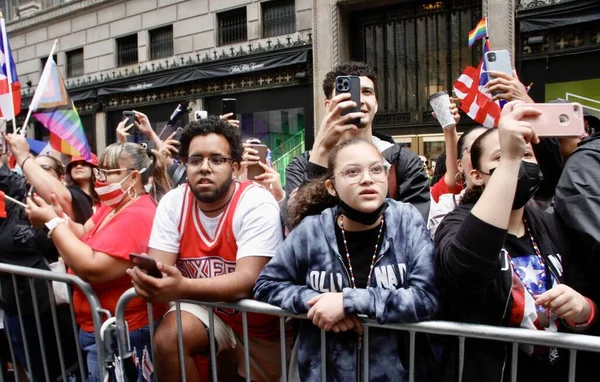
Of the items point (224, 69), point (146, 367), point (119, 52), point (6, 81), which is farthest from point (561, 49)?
point (119, 52)

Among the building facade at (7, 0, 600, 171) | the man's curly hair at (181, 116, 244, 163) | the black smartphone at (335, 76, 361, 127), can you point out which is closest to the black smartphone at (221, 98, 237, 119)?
the man's curly hair at (181, 116, 244, 163)

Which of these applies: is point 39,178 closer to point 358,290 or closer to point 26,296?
point 26,296

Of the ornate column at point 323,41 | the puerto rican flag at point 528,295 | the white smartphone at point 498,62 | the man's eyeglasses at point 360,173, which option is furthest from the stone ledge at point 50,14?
the puerto rican flag at point 528,295

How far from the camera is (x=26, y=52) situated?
746 inches

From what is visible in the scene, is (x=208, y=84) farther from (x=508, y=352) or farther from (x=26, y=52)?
(x=508, y=352)

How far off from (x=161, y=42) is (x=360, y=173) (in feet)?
48.2

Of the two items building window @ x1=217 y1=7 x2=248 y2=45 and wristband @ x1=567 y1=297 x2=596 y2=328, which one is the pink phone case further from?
building window @ x1=217 y1=7 x2=248 y2=45

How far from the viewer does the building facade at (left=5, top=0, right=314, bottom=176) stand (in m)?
12.9

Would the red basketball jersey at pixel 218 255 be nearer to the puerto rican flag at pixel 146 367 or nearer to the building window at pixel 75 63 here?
the puerto rican flag at pixel 146 367

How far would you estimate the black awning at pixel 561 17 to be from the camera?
9000mm

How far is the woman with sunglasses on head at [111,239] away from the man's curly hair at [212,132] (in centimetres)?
54

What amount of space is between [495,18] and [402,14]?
2.38 metres

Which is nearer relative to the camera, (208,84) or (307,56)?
(307,56)

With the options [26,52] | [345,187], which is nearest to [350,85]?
[345,187]
